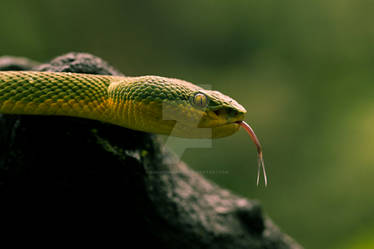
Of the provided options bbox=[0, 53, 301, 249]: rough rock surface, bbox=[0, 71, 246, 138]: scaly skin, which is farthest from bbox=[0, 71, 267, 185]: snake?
bbox=[0, 53, 301, 249]: rough rock surface

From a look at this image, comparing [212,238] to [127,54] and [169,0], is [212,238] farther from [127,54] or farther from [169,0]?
[169,0]

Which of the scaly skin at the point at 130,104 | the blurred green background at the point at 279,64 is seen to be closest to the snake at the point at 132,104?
the scaly skin at the point at 130,104

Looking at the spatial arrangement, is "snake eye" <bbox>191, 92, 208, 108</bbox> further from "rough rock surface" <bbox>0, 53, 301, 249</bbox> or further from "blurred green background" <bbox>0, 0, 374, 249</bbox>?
"blurred green background" <bbox>0, 0, 374, 249</bbox>

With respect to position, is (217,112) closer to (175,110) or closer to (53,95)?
(175,110)

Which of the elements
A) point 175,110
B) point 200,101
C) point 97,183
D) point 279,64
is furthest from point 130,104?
point 279,64

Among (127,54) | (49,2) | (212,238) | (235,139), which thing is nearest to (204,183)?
(212,238)
